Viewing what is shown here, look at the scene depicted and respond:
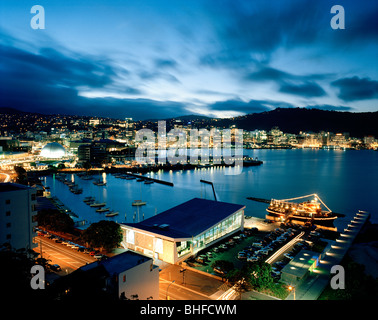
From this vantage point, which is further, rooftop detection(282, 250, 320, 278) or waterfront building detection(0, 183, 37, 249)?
waterfront building detection(0, 183, 37, 249)

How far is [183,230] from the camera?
194 inches

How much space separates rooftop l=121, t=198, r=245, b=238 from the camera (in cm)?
484

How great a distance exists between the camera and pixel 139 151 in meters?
32.5

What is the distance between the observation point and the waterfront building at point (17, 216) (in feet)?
14.1

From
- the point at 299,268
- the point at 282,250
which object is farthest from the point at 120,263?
the point at 282,250

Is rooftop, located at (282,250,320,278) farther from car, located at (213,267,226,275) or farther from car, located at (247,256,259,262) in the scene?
car, located at (213,267,226,275)

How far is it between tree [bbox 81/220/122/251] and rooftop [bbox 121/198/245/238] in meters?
0.29

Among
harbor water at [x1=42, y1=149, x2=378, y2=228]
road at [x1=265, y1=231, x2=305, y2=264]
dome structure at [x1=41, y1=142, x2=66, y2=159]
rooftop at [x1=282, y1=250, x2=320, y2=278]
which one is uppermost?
dome structure at [x1=41, y1=142, x2=66, y2=159]

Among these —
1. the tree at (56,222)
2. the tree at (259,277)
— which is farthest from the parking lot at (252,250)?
the tree at (56,222)

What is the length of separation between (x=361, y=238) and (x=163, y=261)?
5615mm

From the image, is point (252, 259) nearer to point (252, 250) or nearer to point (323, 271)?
point (252, 250)

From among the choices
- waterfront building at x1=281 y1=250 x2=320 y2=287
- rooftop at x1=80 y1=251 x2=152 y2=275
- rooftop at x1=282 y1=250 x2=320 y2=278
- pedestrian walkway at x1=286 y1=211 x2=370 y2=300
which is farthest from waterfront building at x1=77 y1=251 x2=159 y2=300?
rooftop at x1=282 y1=250 x2=320 y2=278

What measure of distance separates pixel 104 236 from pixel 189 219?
169 centimetres

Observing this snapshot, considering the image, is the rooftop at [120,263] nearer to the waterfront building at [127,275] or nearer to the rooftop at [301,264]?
the waterfront building at [127,275]
